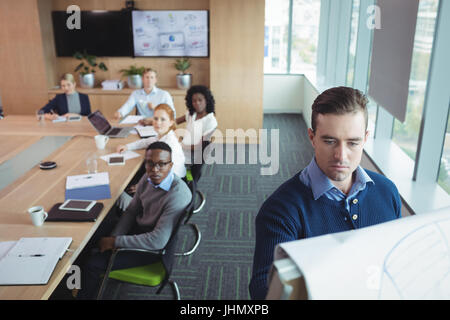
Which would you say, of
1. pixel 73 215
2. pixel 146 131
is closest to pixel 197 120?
pixel 146 131

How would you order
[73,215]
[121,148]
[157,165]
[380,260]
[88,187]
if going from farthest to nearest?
[121,148] < [88,187] < [157,165] < [73,215] < [380,260]

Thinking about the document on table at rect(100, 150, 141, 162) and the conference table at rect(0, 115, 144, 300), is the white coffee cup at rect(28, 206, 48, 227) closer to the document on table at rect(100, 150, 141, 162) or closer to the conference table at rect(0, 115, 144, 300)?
the conference table at rect(0, 115, 144, 300)

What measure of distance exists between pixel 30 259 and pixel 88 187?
37.1 inches

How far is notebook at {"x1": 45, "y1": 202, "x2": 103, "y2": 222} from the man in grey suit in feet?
0.53

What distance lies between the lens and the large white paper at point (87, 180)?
3.01 meters

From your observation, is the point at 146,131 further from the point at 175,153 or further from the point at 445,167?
the point at 445,167

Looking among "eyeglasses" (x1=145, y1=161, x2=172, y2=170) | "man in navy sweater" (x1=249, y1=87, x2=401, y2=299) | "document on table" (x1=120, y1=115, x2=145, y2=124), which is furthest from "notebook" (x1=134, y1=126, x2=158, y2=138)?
"man in navy sweater" (x1=249, y1=87, x2=401, y2=299)

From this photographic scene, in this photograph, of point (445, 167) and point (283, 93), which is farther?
point (283, 93)

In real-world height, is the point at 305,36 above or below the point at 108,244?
above

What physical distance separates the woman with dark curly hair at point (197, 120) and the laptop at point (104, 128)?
66 cm

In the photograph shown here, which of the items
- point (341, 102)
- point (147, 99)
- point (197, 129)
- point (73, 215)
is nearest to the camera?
point (341, 102)

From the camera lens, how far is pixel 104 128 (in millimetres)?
4348

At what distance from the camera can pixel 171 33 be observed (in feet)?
21.6

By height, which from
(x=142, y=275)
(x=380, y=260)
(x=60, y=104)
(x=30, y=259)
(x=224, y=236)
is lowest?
(x=224, y=236)
